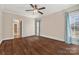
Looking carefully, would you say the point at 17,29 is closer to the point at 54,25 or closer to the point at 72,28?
the point at 54,25

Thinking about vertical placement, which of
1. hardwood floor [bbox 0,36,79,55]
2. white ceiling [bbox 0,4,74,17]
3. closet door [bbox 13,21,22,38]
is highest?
white ceiling [bbox 0,4,74,17]

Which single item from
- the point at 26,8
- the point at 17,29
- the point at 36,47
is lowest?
the point at 36,47

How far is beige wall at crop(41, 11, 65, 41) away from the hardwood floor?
0.27 feet

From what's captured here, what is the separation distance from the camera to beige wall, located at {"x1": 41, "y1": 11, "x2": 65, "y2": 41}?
180cm

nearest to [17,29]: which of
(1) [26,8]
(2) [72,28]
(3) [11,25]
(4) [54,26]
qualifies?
(3) [11,25]

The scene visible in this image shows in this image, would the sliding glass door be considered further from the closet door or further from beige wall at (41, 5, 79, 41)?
the closet door

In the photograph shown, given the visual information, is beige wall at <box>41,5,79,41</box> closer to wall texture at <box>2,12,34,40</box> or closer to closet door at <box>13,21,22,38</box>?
wall texture at <box>2,12,34,40</box>

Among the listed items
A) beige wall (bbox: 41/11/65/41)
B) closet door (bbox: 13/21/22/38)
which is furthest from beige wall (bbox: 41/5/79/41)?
closet door (bbox: 13/21/22/38)

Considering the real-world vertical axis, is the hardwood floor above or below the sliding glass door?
below

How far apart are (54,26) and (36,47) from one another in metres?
0.41

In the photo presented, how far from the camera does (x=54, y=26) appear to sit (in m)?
1.84
